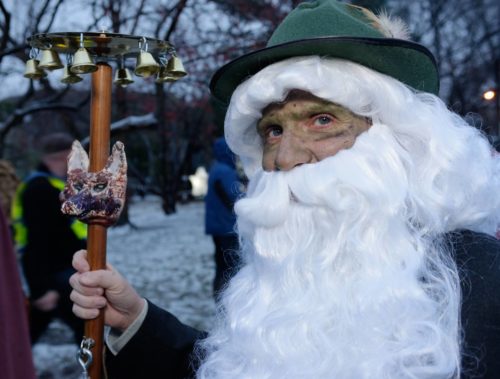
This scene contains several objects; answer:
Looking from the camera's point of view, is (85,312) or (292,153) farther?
(85,312)

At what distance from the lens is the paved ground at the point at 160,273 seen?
488cm

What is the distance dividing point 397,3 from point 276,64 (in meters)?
13.4

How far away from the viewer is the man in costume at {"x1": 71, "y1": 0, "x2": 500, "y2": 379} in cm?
125

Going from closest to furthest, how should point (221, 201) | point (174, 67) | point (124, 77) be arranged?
point (174, 67) → point (124, 77) → point (221, 201)

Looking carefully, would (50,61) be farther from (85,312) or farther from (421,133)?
(421,133)

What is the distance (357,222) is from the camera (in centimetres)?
135

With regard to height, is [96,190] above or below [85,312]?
above

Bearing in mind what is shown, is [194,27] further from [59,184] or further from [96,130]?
[96,130]

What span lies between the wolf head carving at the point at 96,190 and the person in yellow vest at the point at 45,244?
6.97 ft

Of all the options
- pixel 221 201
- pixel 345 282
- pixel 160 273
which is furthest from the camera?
pixel 160 273

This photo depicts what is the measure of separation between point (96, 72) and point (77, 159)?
0.77 feet

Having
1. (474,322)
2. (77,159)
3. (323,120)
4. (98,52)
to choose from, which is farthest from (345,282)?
(98,52)

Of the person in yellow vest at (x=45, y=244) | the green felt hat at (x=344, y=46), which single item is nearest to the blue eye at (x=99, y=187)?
the green felt hat at (x=344, y=46)

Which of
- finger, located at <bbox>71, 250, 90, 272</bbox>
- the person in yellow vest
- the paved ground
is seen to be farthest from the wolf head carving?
the paved ground
